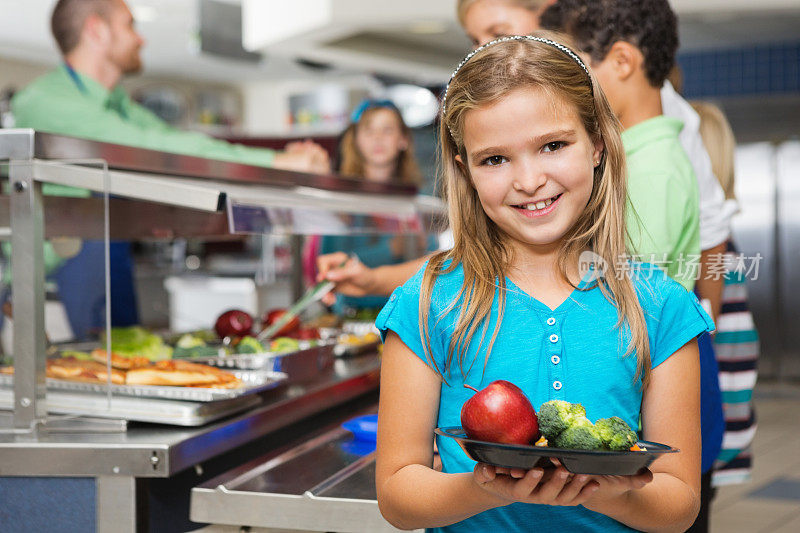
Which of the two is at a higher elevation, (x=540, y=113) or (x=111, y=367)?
(x=540, y=113)

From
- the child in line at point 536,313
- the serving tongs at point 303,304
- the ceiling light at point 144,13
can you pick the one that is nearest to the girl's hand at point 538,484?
the child in line at point 536,313

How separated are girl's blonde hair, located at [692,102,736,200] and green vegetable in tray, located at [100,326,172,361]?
1.55 meters

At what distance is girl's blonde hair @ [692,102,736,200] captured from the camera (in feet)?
7.95

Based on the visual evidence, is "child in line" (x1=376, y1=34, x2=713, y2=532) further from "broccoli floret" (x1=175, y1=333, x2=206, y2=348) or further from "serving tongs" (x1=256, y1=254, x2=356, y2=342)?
"broccoli floret" (x1=175, y1=333, x2=206, y2=348)

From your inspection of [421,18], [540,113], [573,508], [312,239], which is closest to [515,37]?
[540,113]

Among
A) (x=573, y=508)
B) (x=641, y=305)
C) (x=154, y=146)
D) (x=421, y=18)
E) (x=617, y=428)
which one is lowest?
(x=573, y=508)

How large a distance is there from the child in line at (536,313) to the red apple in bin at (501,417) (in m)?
0.15

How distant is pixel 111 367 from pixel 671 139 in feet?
4.40

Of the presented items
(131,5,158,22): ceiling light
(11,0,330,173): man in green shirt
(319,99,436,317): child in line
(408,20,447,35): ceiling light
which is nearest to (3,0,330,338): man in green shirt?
(11,0,330,173): man in green shirt

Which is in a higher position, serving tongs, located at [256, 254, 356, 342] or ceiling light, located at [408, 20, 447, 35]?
ceiling light, located at [408, 20, 447, 35]

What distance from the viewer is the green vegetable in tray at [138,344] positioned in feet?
8.33

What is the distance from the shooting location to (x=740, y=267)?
6.50ft

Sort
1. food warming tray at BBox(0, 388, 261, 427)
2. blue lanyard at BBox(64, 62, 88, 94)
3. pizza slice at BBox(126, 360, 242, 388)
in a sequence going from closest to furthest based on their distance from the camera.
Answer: food warming tray at BBox(0, 388, 261, 427), pizza slice at BBox(126, 360, 242, 388), blue lanyard at BBox(64, 62, 88, 94)

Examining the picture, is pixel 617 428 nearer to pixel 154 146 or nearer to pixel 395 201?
pixel 154 146
